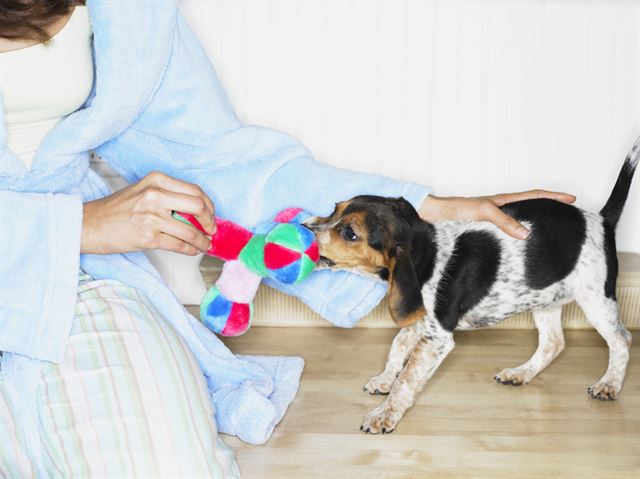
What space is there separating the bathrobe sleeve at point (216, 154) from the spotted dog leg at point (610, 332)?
79 cm

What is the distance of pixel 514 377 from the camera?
2250 mm

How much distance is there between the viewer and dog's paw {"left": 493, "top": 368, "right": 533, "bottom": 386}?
88.5 inches

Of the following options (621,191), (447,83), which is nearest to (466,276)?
(621,191)

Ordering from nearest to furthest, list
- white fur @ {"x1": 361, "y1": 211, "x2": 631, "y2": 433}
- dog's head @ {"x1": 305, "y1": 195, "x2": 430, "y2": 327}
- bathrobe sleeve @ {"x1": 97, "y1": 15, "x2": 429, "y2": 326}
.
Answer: bathrobe sleeve @ {"x1": 97, "y1": 15, "x2": 429, "y2": 326} < dog's head @ {"x1": 305, "y1": 195, "x2": 430, "y2": 327} < white fur @ {"x1": 361, "y1": 211, "x2": 631, "y2": 433}

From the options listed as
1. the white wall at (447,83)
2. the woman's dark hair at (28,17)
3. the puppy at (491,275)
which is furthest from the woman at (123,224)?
the white wall at (447,83)

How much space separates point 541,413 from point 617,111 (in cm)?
121

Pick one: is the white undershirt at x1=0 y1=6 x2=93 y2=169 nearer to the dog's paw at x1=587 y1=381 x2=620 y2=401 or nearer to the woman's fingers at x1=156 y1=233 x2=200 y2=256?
the woman's fingers at x1=156 y1=233 x2=200 y2=256

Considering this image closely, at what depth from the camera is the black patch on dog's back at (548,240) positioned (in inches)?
83.8

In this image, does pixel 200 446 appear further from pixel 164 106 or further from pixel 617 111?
pixel 617 111

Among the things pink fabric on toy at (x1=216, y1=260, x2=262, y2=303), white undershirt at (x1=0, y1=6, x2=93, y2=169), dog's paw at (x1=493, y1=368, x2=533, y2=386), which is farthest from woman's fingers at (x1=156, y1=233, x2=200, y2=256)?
dog's paw at (x1=493, y1=368, x2=533, y2=386)

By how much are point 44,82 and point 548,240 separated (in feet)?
4.42

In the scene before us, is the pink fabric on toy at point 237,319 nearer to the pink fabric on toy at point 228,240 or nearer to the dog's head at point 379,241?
the pink fabric on toy at point 228,240

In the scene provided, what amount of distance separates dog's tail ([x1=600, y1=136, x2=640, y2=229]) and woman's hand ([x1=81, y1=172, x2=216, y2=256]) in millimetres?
1312

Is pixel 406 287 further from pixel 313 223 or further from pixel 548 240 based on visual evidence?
pixel 548 240
